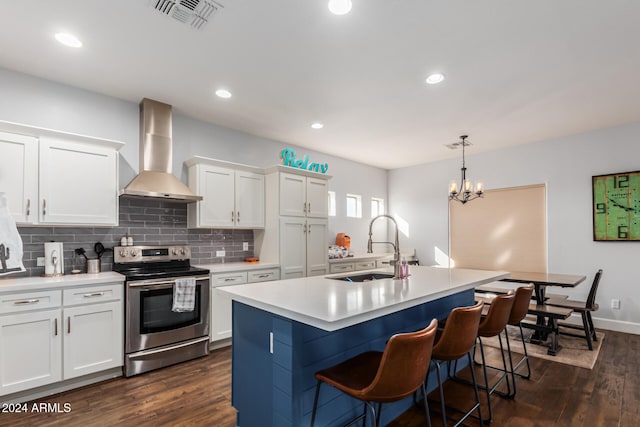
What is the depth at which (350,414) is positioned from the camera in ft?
6.50

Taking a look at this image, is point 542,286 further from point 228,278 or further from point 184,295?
point 184,295

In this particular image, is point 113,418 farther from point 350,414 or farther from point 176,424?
point 350,414

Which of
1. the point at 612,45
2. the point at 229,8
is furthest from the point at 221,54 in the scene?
the point at 612,45

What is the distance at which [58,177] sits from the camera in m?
2.87

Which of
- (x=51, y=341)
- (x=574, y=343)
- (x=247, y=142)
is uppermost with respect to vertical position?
(x=247, y=142)

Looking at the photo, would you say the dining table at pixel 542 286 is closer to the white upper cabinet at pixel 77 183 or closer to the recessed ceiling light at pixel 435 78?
the recessed ceiling light at pixel 435 78

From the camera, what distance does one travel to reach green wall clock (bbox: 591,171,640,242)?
4262mm

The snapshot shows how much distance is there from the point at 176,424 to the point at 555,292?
206 inches

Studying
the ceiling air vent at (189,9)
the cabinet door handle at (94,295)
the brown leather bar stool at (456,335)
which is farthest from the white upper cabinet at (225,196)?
the brown leather bar stool at (456,335)

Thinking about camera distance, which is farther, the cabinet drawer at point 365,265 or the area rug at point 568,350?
the cabinet drawer at point 365,265

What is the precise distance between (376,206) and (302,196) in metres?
2.80

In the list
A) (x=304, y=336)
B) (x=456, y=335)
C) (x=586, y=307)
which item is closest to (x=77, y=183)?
(x=304, y=336)

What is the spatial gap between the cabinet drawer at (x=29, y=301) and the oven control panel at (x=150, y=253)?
2.43 feet

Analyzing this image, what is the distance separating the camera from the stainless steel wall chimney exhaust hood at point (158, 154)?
3.43m
